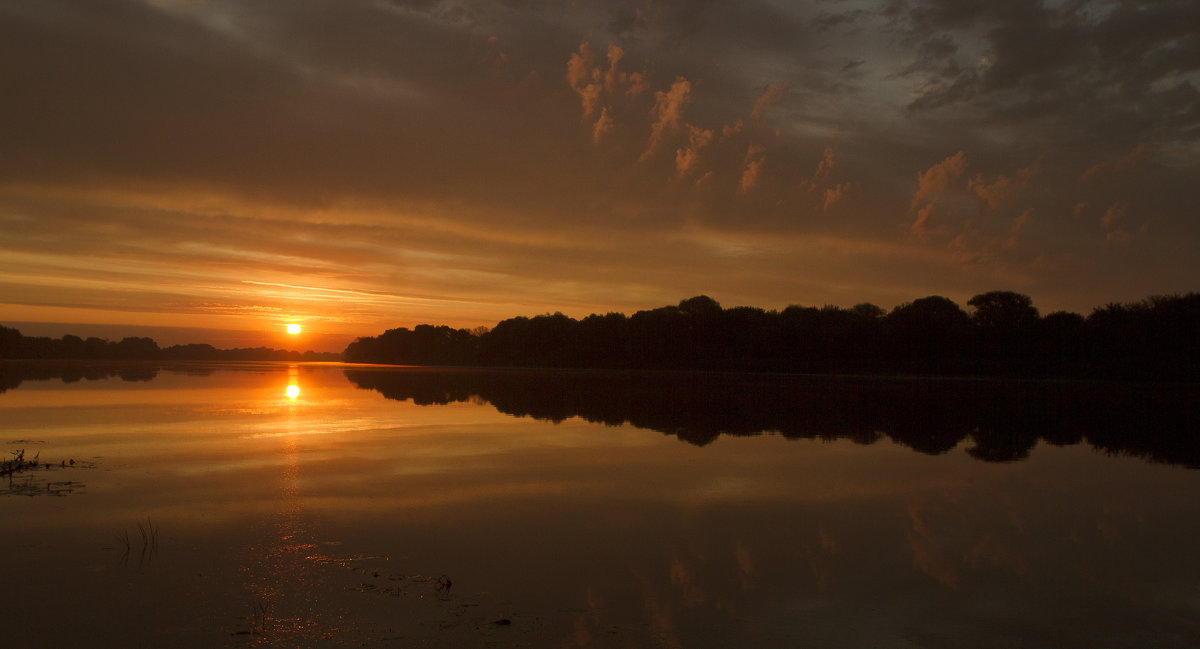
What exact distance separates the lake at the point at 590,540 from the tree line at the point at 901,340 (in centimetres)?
7096

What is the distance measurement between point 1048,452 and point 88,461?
2351 centimetres

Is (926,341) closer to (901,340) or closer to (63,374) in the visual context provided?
(901,340)

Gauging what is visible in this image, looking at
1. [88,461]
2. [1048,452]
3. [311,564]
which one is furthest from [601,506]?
[1048,452]

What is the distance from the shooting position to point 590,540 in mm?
10188

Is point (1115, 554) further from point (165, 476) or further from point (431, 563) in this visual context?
point (165, 476)

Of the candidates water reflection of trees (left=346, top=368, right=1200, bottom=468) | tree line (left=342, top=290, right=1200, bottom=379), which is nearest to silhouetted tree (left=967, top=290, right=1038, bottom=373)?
tree line (left=342, top=290, right=1200, bottom=379)

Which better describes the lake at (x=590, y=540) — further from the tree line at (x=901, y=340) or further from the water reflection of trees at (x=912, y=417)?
the tree line at (x=901, y=340)

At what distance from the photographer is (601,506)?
12352mm

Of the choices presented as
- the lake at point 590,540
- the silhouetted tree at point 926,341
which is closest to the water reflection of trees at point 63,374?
the lake at point 590,540

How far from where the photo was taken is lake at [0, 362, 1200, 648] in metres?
7.12

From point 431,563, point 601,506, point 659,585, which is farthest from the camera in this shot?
point 601,506

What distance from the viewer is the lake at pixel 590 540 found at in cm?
712

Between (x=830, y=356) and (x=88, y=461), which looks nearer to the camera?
(x=88, y=461)

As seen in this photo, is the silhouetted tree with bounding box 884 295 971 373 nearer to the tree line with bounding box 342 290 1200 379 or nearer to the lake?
the tree line with bounding box 342 290 1200 379
